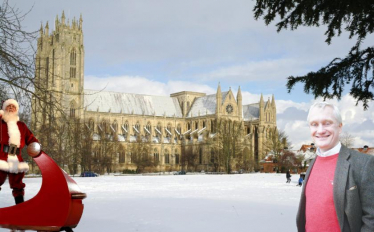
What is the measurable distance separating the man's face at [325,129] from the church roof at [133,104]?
258ft

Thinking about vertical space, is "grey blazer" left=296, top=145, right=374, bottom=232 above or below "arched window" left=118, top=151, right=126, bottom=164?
below

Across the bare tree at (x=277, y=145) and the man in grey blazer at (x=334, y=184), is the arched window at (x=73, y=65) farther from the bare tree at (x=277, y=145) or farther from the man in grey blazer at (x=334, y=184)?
the man in grey blazer at (x=334, y=184)

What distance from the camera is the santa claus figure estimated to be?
18.8ft

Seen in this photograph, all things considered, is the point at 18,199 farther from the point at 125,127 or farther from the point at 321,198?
the point at 125,127

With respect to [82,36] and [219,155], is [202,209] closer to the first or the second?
[219,155]

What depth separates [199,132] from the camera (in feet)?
279

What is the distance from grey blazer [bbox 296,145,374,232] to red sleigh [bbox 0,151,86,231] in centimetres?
327

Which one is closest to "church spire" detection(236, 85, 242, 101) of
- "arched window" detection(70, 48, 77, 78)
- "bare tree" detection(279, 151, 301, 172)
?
"arched window" detection(70, 48, 77, 78)

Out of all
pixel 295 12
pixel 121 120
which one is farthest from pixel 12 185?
pixel 121 120

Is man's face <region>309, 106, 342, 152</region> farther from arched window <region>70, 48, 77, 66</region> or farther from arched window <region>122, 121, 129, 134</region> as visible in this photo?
arched window <region>122, 121, 129, 134</region>

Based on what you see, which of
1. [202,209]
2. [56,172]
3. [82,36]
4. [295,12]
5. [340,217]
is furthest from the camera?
[82,36]

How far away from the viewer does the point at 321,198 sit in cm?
317

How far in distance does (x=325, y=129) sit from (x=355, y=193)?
0.47 metres

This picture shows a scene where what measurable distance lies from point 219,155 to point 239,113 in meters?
22.6
